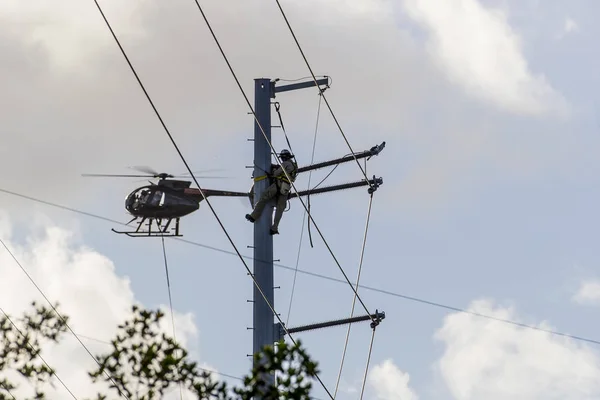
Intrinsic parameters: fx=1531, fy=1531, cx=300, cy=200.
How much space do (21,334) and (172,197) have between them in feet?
75.9

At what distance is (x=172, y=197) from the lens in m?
40.4

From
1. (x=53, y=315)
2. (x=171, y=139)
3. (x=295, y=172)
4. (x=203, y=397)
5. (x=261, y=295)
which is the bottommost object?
(x=203, y=397)

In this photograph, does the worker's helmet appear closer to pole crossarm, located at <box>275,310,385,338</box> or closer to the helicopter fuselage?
pole crossarm, located at <box>275,310,385,338</box>

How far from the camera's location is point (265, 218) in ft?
104

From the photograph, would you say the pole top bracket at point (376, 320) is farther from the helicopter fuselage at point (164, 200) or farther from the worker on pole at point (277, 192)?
the helicopter fuselage at point (164, 200)

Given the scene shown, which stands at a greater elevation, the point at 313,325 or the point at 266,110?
the point at 266,110

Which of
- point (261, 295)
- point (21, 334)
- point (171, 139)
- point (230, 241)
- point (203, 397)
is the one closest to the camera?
point (203, 397)

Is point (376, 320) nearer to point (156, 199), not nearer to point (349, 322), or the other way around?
point (349, 322)

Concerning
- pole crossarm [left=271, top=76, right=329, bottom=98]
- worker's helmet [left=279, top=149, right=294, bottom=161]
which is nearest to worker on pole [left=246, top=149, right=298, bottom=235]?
worker's helmet [left=279, top=149, right=294, bottom=161]

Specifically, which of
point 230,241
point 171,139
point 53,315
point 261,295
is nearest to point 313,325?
point 261,295

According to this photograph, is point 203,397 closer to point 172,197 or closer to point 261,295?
point 261,295

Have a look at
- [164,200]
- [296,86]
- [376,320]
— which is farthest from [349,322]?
[164,200]

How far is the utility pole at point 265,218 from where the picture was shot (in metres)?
30.9

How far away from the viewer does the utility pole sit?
30875 mm
